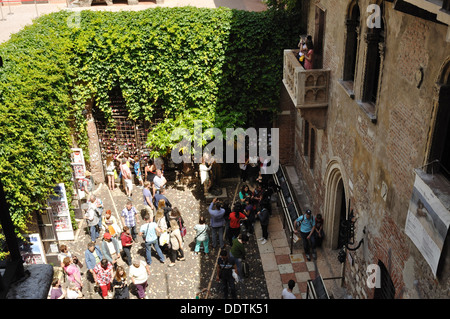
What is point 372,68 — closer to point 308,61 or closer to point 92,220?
point 308,61

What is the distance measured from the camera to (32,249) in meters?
12.2

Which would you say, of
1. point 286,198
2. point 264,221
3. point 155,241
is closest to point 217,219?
point 264,221

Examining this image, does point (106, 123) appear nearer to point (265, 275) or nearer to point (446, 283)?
point (265, 275)

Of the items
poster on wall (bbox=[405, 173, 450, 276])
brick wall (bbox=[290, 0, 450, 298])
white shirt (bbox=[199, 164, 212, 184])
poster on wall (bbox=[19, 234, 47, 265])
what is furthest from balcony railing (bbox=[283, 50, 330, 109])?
poster on wall (bbox=[19, 234, 47, 265])

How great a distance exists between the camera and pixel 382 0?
26.2 ft

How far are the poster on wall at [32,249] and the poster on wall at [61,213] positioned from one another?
2.23ft

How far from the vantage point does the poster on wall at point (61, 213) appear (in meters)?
12.8

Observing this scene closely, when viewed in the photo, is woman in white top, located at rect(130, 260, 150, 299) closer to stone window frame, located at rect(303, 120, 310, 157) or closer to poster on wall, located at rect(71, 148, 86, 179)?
poster on wall, located at rect(71, 148, 86, 179)

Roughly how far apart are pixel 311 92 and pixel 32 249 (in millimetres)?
8257

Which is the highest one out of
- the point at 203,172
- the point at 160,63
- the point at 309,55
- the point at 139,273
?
the point at 309,55

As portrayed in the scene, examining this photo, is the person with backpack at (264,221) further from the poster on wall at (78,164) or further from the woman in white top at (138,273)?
the poster on wall at (78,164)

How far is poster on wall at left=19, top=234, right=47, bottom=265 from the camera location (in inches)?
477
